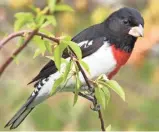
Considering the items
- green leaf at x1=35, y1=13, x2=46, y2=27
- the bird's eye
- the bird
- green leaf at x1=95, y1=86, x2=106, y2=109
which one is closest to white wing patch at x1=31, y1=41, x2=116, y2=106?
the bird

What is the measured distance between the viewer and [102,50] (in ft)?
10.3

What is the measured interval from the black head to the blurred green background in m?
0.90

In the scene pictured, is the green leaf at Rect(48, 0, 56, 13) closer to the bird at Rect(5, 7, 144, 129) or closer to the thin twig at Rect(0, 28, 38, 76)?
the thin twig at Rect(0, 28, 38, 76)

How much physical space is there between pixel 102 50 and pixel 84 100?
1097 mm

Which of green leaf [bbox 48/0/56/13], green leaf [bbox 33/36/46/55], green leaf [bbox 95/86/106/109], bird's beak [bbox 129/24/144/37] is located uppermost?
green leaf [bbox 48/0/56/13]

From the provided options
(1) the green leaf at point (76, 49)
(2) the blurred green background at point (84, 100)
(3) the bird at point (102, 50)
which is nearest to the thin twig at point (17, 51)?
(1) the green leaf at point (76, 49)

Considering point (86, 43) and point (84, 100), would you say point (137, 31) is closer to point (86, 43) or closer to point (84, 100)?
point (86, 43)

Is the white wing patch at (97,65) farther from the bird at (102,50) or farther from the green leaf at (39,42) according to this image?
the green leaf at (39,42)

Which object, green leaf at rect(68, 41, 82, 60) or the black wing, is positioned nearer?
green leaf at rect(68, 41, 82, 60)

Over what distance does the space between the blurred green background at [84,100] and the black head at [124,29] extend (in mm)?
897

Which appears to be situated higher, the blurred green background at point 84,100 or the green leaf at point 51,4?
the green leaf at point 51,4

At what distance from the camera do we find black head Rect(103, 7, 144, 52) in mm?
3043

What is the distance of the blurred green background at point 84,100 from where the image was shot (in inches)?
171

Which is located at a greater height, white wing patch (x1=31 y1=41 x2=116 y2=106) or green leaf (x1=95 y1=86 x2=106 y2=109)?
green leaf (x1=95 y1=86 x2=106 y2=109)
